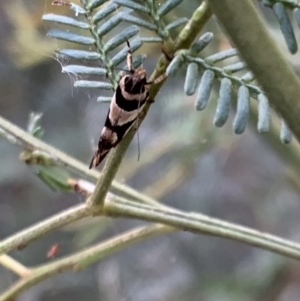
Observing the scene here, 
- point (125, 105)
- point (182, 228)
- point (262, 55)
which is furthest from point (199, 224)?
point (262, 55)

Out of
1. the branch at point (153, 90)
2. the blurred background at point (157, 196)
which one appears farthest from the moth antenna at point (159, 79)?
the blurred background at point (157, 196)

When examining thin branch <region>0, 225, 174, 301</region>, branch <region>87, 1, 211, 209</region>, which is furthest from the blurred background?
branch <region>87, 1, 211, 209</region>

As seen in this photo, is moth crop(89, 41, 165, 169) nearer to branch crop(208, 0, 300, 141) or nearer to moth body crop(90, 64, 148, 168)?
moth body crop(90, 64, 148, 168)

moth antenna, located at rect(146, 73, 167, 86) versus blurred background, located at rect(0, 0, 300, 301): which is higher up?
moth antenna, located at rect(146, 73, 167, 86)

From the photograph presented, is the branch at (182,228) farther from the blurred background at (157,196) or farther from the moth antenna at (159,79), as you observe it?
the blurred background at (157,196)

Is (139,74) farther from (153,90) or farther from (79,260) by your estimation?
(79,260)

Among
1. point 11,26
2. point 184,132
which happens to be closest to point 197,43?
point 184,132
